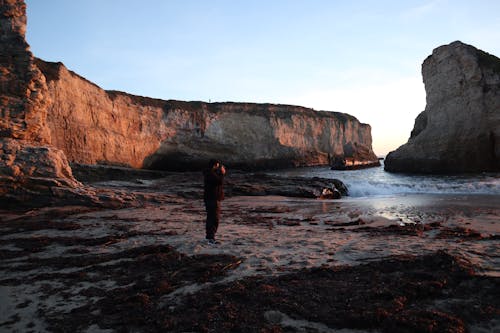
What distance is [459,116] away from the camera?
2370 centimetres

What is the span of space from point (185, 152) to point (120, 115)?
8.29 metres

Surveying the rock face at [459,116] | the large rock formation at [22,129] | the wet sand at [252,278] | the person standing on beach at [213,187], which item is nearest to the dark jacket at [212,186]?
the person standing on beach at [213,187]

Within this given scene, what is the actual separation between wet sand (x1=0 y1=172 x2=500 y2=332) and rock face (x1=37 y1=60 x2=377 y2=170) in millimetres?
18656

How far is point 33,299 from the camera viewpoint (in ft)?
9.95

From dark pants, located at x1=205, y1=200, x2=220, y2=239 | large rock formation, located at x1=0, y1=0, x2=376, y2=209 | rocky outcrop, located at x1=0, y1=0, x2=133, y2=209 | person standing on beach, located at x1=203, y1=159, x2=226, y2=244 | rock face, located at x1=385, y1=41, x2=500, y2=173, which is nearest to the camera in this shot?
dark pants, located at x1=205, y1=200, x2=220, y2=239

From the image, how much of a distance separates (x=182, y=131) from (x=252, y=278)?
3200 cm

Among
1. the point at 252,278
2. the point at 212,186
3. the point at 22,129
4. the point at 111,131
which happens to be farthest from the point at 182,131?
the point at 252,278

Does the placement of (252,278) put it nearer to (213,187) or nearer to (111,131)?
(213,187)

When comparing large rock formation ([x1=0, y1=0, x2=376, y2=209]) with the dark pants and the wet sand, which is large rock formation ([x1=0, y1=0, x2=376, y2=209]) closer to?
the wet sand

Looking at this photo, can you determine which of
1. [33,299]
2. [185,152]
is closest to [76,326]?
[33,299]

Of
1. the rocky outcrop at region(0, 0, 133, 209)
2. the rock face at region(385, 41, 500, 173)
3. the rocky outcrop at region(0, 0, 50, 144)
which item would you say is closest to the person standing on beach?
the rocky outcrop at region(0, 0, 133, 209)

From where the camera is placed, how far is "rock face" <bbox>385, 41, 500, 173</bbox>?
71.5 ft

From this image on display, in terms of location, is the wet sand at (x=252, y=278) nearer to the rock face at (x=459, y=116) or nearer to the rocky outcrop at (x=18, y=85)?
the rocky outcrop at (x=18, y=85)

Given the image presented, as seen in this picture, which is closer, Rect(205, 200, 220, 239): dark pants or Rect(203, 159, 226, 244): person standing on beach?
Rect(205, 200, 220, 239): dark pants
